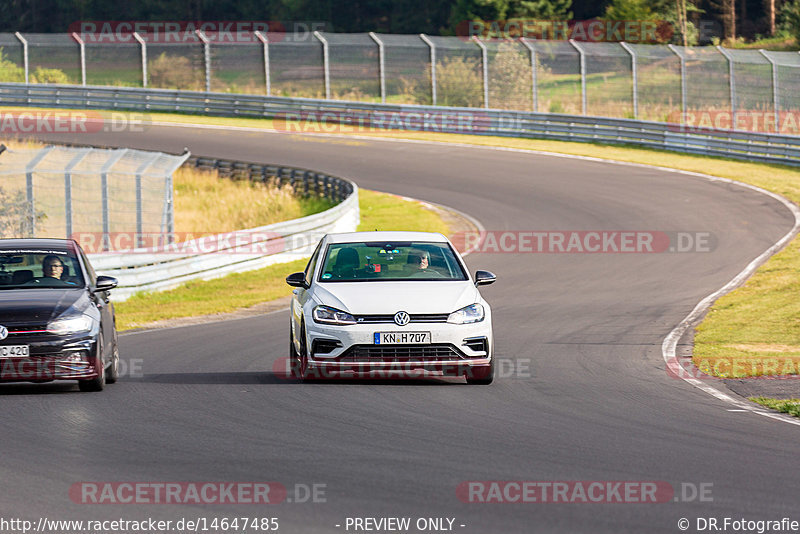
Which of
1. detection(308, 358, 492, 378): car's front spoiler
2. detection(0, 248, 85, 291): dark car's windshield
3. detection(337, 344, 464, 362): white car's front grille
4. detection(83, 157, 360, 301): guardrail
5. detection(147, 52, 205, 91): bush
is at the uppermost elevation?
detection(147, 52, 205, 91): bush

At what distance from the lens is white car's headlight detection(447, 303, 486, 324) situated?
435 inches

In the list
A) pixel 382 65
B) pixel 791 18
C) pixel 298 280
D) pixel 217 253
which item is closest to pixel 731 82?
pixel 382 65

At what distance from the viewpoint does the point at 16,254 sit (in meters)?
11.8

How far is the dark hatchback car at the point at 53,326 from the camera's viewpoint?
418 inches

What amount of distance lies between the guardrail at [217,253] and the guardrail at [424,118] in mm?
15104

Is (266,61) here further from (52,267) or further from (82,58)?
(52,267)

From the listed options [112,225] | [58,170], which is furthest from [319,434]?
[112,225]

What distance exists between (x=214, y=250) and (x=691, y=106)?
25527 mm

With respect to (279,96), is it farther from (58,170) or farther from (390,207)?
(58,170)

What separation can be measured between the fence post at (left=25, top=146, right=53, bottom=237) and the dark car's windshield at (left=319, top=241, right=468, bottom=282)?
12942mm

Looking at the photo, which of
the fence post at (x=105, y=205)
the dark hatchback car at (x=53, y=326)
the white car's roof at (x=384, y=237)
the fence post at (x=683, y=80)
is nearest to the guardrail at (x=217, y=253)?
Answer: the fence post at (x=105, y=205)

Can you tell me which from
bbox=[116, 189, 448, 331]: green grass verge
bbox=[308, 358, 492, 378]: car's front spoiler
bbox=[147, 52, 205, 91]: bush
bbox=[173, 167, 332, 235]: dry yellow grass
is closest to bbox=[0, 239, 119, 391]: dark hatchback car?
bbox=[308, 358, 492, 378]: car's front spoiler

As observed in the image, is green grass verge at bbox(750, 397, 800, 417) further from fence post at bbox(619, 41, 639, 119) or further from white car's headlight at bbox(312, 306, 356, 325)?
fence post at bbox(619, 41, 639, 119)

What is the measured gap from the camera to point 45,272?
11977 mm
